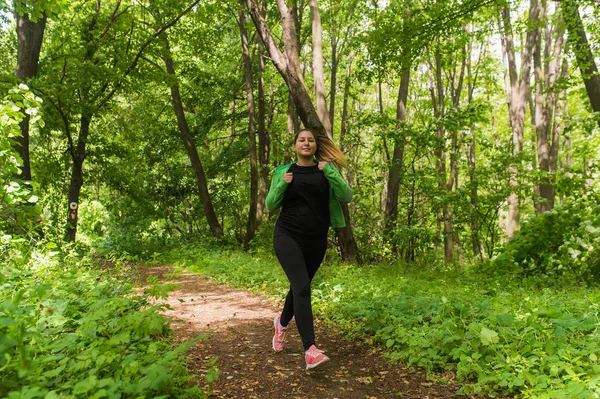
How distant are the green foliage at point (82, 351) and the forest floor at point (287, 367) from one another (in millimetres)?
481

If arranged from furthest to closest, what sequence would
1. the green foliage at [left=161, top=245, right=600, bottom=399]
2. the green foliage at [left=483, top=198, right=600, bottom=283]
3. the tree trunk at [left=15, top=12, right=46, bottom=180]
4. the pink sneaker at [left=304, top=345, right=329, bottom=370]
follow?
1. the tree trunk at [left=15, top=12, right=46, bottom=180]
2. the green foliage at [left=483, top=198, right=600, bottom=283]
3. the pink sneaker at [left=304, top=345, right=329, bottom=370]
4. the green foliage at [left=161, top=245, right=600, bottom=399]

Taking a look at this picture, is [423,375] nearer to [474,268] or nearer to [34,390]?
[34,390]

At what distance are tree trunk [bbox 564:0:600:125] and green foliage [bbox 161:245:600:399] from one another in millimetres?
5900

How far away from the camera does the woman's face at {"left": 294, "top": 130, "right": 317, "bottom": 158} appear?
13.2ft

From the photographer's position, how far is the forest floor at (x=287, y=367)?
3.34 metres

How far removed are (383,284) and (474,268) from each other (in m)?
3.49

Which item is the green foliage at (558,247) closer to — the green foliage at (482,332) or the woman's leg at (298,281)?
the green foliage at (482,332)

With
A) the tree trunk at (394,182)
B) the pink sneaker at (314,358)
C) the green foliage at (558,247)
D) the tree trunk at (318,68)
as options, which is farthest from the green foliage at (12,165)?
the green foliage at (558,247)

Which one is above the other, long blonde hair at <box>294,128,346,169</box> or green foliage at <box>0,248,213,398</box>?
long blonde hair at <box>294,128,346,169</box>

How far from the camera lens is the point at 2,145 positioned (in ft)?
17.4

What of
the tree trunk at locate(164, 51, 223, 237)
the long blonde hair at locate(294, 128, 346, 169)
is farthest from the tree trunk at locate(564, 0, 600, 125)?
the tree trunk at locate(164, 51, 223, 237)

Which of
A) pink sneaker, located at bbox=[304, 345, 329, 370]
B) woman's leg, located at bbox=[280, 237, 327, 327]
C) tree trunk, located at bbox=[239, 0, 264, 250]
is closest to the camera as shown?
pink sneaker, located at bbox=[304, 345, 329, 370]

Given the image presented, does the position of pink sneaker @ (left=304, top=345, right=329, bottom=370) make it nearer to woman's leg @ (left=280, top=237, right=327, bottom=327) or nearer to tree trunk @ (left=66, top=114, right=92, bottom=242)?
woman's leg @ (left=280, top=237, right=327, bottom=327)

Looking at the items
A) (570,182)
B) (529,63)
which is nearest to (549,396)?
(570,182)
